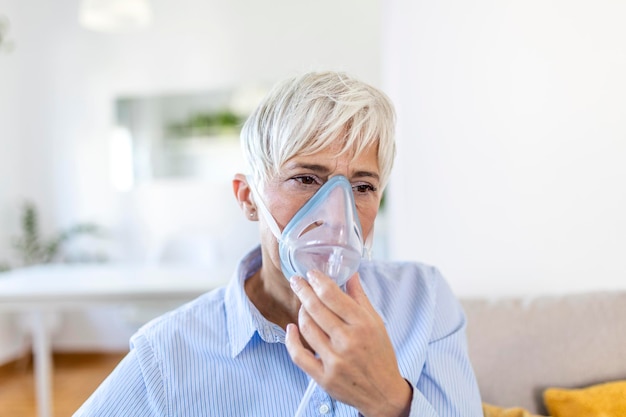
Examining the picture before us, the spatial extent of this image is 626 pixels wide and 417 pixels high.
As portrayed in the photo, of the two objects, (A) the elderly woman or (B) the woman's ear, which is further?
(B) the woman's ear

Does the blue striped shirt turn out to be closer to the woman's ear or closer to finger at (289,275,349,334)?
the woman's ear

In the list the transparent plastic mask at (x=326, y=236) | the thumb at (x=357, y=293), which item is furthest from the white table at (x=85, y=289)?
the thumb at (x=357, y=293)

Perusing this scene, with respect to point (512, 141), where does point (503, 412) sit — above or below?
below

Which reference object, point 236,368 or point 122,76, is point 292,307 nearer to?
point 236,368

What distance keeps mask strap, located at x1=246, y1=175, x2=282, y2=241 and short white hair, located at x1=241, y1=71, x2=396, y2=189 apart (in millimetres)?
21

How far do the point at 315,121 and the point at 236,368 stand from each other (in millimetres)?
→ 497

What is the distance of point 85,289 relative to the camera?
2.40 metres

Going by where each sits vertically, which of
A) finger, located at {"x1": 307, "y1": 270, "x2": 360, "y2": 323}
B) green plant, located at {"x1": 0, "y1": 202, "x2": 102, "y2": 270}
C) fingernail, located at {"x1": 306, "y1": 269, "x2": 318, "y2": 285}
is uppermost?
fingernail, located at {"x1": 306, "y1": 269, "x2": 318, "y2": 285}

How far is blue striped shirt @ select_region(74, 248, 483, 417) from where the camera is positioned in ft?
3.31

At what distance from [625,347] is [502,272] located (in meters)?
0.44

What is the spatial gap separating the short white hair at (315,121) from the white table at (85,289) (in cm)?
138

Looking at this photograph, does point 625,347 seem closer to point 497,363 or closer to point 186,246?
point 497,363

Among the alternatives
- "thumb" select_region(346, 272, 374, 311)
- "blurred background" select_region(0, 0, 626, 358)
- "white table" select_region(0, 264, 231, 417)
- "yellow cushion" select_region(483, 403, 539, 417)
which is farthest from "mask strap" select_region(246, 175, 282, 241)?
"blurred background" select_region(0, 0, 626, 358)

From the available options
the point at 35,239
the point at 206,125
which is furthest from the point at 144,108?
the point at 35,239
